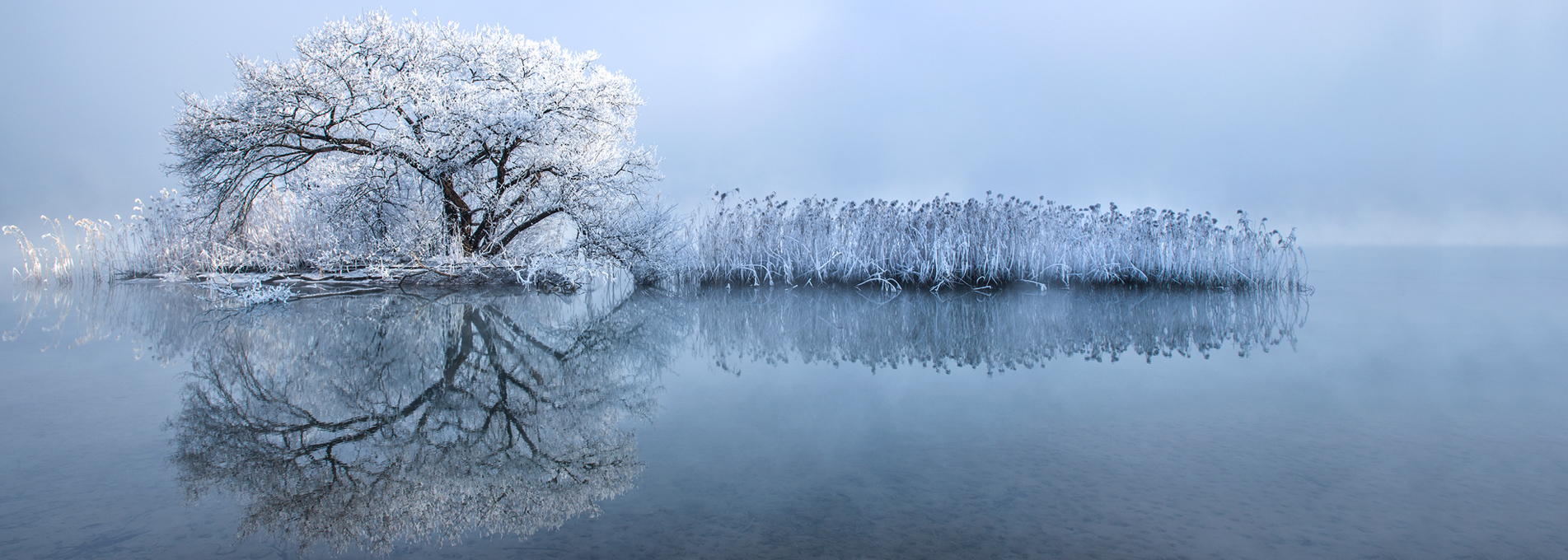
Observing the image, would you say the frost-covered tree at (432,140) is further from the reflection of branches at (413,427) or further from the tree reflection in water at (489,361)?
the reflection of branches at (413,427)

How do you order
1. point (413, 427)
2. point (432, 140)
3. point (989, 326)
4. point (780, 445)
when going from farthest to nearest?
point (432, 140) < point (989, 326) < point (413, 427) < point (780, 445)

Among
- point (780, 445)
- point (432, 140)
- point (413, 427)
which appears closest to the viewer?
point (780, 445)

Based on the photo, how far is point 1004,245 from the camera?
1006cm

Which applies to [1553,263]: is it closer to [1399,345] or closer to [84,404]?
[1399,345]

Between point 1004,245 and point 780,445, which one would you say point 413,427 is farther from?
point 1004,245

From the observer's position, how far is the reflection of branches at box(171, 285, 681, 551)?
6.23ft

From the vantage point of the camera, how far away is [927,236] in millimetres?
10289

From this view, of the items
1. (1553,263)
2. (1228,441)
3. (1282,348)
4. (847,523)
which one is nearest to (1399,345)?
(1282,348)

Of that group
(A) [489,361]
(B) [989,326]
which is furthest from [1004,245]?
(A) [489,361]

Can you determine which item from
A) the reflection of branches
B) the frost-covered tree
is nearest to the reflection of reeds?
the reflection of branches

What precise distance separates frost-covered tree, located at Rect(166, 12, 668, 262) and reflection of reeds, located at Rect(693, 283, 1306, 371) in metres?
3.08

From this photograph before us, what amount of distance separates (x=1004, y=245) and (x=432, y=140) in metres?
8.29

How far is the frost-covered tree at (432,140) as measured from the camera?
9.59 m

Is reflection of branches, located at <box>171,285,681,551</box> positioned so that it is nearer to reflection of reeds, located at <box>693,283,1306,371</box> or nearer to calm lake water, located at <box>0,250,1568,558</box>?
calm lake water, located at <box>0,250,1568,558</box>
